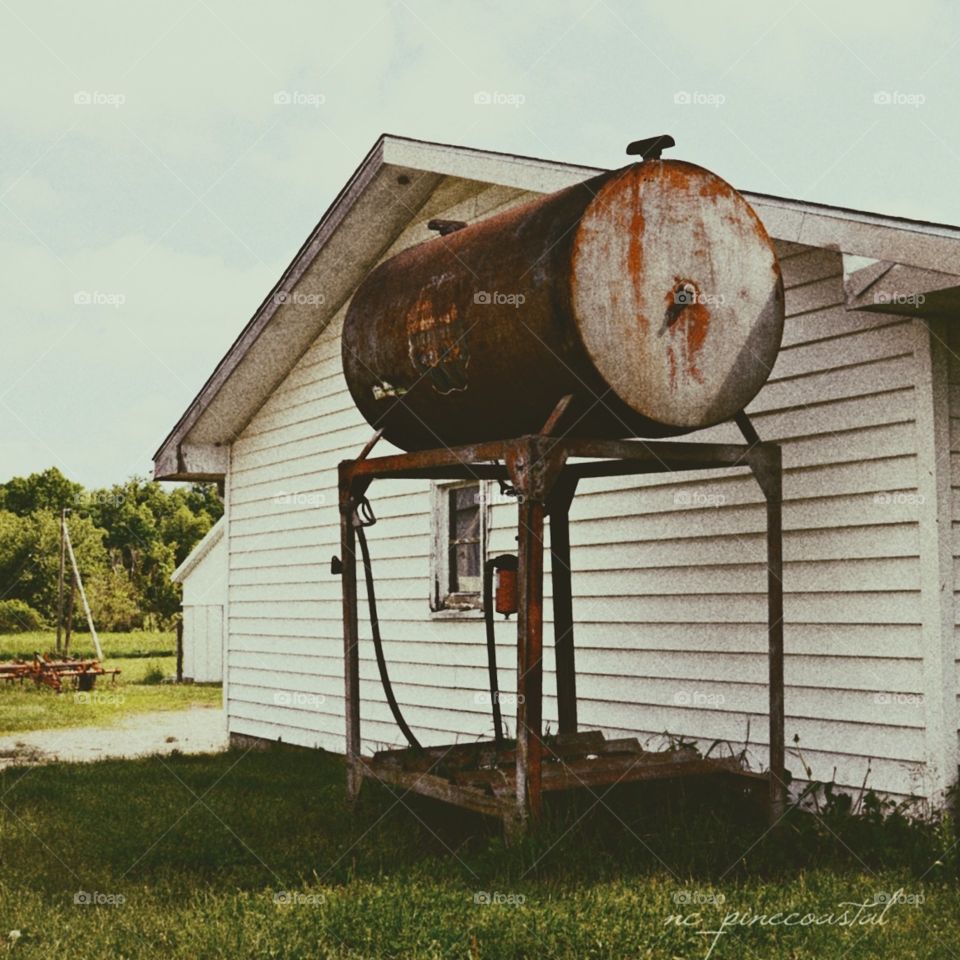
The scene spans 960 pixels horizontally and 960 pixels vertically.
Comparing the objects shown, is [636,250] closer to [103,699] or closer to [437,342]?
[437,342]

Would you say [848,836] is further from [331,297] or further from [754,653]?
[331,297]

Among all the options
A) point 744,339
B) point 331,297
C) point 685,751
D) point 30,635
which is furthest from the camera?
point 30,635

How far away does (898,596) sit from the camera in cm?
637

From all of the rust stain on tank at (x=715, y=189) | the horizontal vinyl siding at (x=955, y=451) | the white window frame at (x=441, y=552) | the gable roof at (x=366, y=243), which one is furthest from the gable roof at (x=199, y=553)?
the horizontal vinyl siding at (x=955, y=451)

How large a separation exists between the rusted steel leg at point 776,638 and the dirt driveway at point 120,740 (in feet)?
23.9

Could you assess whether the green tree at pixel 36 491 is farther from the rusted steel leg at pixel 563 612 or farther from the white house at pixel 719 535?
the rusted steel leg at pixel 563 612

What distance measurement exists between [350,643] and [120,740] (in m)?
7.47

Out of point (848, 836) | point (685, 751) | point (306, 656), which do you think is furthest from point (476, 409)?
point (306, 656)

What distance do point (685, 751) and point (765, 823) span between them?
60 cm

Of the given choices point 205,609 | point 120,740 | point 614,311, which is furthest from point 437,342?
point 205,609

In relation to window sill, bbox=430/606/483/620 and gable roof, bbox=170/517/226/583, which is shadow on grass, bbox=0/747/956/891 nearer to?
window sill, bbox=430/606/483/620

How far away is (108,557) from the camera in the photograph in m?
60.1

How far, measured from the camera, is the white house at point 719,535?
20.5 ft

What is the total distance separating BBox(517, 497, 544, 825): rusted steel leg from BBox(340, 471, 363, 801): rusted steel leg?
1515 millimetres
